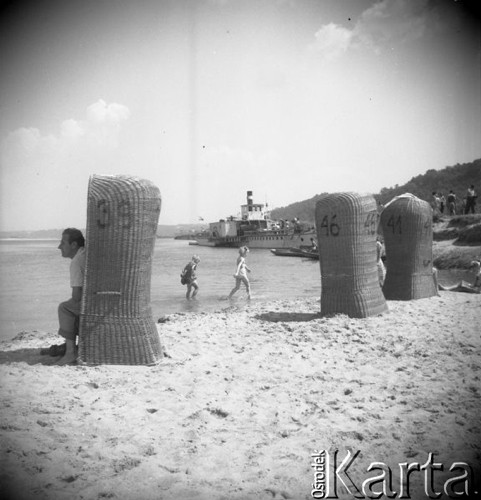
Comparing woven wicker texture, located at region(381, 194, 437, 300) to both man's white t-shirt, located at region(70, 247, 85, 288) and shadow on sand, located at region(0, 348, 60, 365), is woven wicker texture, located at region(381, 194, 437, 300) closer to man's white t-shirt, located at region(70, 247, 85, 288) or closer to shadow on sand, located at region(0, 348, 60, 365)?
man's white t-shirt, located at region(70, 247, 85, 288)

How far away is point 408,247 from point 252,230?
44.0 meters

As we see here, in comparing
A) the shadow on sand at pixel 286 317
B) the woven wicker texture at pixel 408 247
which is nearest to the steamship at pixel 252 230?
the woven wicker texture at pixel 408 247

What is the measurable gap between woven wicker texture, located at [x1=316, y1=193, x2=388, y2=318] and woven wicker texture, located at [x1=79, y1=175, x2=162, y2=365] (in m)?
3.21

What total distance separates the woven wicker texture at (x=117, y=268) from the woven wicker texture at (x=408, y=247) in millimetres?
5430

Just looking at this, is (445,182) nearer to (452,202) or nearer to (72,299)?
(452,202)

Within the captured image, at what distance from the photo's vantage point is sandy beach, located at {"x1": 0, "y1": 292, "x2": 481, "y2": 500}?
2.56m

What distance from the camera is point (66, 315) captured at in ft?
15.1

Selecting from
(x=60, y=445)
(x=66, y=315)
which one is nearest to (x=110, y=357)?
(x=66, y=315)

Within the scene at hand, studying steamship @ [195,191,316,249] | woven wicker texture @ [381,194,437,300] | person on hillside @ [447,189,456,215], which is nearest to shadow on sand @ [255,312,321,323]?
woven wicker texture @ [381,194,437,300]

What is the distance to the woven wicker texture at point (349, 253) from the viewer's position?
666cm

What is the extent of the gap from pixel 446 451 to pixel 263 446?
4.03 ft

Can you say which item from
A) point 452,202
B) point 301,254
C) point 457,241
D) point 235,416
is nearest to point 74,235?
point 235,416

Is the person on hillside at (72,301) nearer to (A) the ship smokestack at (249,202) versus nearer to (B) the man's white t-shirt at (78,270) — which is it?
(B) the man's white t-shirt at (78,270)

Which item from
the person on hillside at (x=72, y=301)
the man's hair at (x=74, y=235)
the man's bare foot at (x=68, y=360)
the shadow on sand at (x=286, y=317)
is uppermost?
the man's hair at (x=74, y=235)
